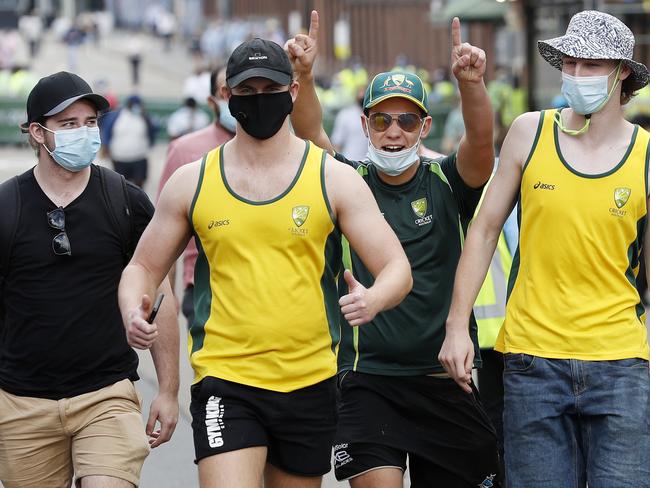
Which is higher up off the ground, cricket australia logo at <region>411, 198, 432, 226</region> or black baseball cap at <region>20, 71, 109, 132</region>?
black baseball cap at <region>20, 71, 109, 132</region>

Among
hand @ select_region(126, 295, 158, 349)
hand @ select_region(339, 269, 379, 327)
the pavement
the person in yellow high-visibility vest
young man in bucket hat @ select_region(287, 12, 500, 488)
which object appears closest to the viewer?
hand @ select_region(339, 269, 379, 327)

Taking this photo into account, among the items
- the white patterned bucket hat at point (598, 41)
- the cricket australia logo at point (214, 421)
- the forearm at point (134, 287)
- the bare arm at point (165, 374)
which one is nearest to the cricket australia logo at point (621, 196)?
the white patterned bucket hat at point (598, 41)

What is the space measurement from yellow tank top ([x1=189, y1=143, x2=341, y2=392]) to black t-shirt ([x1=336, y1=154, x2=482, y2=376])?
67 centimetres

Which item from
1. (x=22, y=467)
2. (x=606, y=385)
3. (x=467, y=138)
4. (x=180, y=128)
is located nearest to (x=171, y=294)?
(x=22, y=467)

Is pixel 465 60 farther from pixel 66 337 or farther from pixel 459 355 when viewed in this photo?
pixel 66 337

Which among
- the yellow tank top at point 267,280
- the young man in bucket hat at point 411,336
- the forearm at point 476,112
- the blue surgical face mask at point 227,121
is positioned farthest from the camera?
the blue surgical face mask at point 227,121

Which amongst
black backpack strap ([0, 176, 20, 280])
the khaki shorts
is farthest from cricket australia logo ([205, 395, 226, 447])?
black backpack strap ([0, 176, 20, 280])

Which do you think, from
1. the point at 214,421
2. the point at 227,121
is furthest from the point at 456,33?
the point at 227,121

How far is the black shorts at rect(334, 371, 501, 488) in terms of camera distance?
18.3 ft

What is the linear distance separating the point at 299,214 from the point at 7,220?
1224 millimetres

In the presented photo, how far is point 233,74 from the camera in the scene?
4.96 m

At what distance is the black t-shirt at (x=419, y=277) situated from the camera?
18.3 feet

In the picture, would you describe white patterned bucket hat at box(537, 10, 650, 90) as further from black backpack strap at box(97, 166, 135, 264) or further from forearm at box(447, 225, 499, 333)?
black backpack strap at box(97, 166, 135, 264)

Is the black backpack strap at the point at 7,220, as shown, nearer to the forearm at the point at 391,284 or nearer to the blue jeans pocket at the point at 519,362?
the forearm at the point at 391,284
